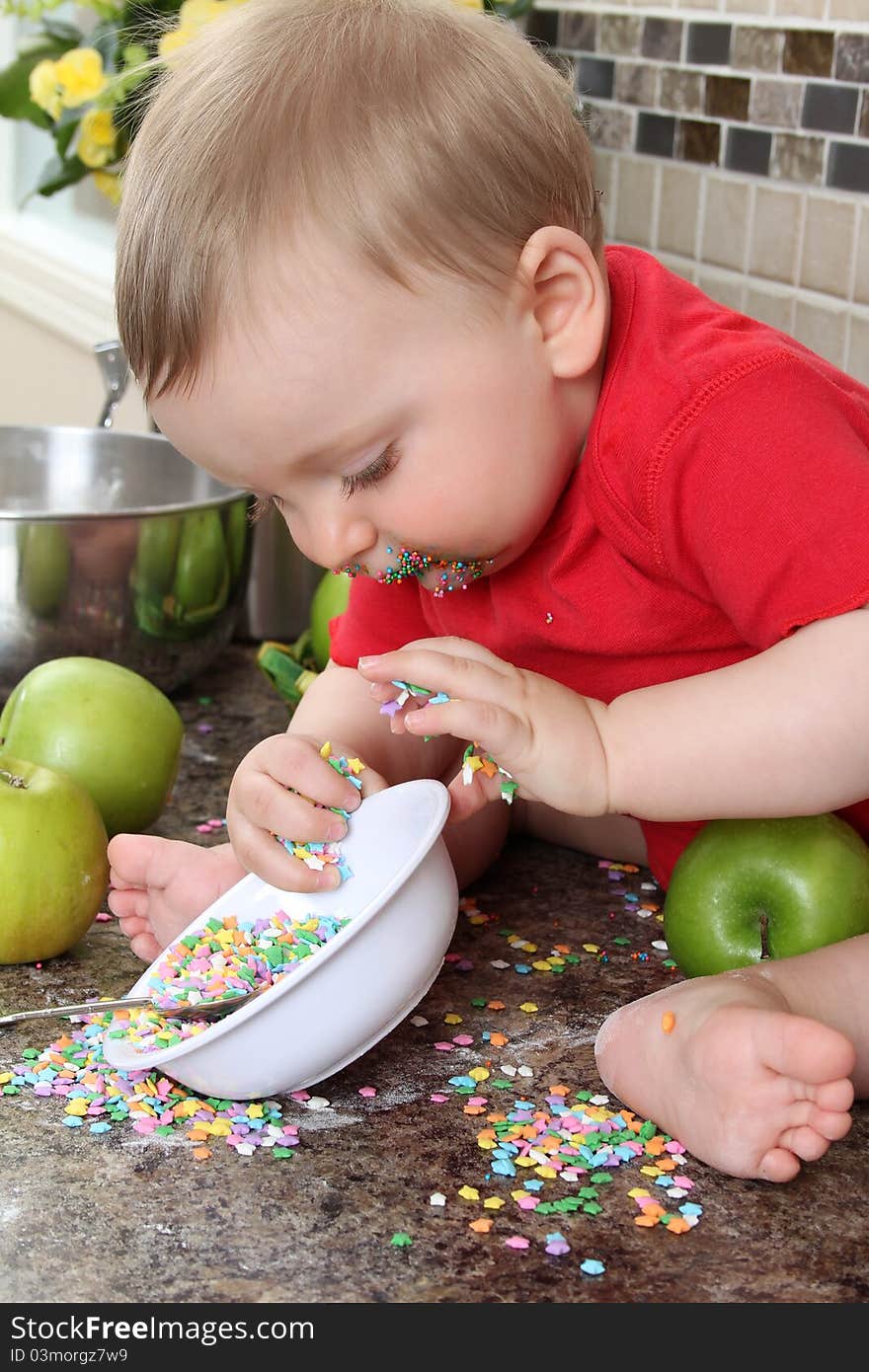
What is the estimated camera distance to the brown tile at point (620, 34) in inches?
56.5

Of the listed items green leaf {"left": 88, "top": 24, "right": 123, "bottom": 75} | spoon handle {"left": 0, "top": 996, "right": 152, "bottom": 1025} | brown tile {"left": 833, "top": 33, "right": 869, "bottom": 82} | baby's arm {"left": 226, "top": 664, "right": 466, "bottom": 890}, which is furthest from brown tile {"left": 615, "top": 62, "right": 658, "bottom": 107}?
spoon handle {"left": 0, "top": 996, "right": 152, "bottom": 1025}

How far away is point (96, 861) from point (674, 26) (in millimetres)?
884

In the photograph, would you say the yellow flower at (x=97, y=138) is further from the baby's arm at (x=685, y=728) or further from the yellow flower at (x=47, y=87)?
the baby's arm at (x=685, y=728)

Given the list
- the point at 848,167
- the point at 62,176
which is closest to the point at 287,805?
the point at 848,167

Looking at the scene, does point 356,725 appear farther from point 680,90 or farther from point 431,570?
point 680,90

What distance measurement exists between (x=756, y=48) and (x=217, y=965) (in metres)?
0.87

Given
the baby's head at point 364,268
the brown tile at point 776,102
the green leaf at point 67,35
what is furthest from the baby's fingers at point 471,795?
the green leaf at point 67,35

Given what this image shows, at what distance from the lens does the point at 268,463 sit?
834 millimetres

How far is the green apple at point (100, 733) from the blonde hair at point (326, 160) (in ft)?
1.01

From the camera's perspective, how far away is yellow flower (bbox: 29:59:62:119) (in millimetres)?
1635

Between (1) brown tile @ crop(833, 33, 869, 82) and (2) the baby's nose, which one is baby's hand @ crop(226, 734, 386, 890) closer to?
(2) the baby's nose

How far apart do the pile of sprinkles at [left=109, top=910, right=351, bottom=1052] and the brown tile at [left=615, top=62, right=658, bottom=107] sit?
87 centimetres

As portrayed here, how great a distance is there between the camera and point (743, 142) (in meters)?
1.35
